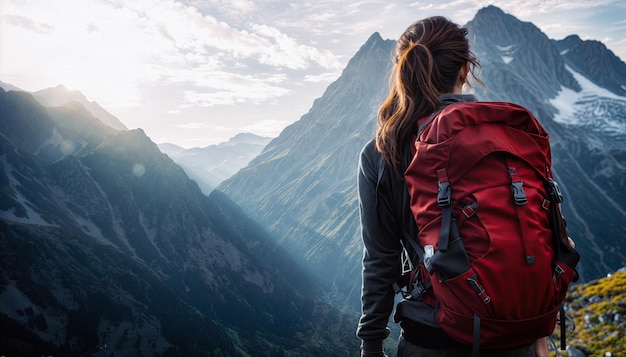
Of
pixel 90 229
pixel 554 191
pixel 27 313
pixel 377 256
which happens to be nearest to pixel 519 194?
pixel 554 191

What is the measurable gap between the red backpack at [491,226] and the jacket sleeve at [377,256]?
554 mm

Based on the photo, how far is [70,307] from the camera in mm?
118438

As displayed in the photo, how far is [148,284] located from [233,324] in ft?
151

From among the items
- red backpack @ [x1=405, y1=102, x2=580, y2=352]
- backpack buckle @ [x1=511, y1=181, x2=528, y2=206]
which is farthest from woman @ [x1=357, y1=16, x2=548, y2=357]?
backpack buckle @ [x1=511, y1=181, x2=528, y2=206]

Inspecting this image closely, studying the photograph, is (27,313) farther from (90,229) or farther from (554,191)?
(554,191)

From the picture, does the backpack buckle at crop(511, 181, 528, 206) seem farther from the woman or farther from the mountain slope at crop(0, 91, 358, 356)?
the mountain slope at crop(0, 91, 358, 356)

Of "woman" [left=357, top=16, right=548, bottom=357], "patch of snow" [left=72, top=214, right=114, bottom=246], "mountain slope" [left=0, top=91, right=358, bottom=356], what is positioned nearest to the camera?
"woman" [left=357, top=16, right=548, bottom=357]

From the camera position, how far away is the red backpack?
2.85 metres

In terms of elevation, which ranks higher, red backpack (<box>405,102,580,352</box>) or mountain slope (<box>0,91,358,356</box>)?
red backpack (<box>405,102,580,352</box>)

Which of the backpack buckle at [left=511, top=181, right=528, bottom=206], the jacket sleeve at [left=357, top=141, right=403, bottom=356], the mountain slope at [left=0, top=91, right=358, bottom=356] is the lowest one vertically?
the mountain slope at [left=0, top=91, right=358, bottom=356]

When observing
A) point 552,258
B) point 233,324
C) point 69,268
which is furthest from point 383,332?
point 233,324

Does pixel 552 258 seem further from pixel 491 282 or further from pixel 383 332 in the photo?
pixel 383 332

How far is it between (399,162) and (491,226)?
99cm

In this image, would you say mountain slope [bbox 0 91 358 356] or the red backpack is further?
mountain slope [bbox 0 91 358 356]
